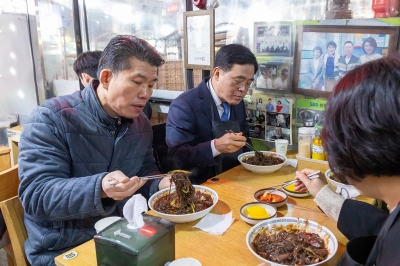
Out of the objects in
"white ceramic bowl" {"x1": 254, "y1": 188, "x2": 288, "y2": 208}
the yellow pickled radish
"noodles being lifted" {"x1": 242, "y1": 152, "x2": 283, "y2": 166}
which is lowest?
the yellow pickled radish

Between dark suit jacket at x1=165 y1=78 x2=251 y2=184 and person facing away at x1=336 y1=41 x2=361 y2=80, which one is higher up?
person facing away at x1=336 y1=41 x2=361 y2=80

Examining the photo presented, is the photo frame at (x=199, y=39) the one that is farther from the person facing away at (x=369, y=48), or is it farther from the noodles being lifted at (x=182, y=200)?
the noodles being lifted at (x=182, y=200)

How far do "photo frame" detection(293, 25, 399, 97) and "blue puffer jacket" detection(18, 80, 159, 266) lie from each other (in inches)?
68.7

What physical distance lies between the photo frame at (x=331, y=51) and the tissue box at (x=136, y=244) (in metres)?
1.95

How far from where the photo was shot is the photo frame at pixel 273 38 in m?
2.99

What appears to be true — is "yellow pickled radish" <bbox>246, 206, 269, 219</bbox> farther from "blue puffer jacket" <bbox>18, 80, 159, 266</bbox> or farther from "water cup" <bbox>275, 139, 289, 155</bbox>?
"water cup" <bbox>275, 139, 289, 155</bbox>

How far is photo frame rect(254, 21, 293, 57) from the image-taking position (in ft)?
9.82

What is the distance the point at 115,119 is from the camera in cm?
196

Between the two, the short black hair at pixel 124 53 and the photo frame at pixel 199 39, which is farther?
the photo frame at pixel 199 39

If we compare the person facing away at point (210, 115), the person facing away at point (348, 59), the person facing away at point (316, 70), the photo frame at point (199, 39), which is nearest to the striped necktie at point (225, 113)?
the person facing away at point (210, 115)

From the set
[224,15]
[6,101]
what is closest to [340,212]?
[224,15]

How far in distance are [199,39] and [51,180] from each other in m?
2.00

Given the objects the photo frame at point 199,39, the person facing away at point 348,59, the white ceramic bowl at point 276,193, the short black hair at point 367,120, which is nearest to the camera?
the short black hair at point 367,120

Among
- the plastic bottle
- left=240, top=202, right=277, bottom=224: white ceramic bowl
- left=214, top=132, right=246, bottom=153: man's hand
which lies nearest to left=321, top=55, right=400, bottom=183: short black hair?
left=240, top=202, right=277, bottom=224: white ceramic bowl
